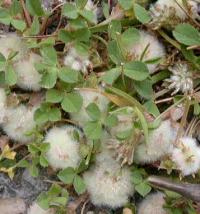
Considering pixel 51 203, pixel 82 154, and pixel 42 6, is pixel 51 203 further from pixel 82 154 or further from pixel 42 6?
pixel 42 6

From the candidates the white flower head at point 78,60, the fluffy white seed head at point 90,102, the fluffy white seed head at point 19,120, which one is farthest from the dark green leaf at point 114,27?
the fluffy white seed head at point 19,120

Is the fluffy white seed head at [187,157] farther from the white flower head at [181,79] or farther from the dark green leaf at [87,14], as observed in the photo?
the dark green leaf at [87,14]

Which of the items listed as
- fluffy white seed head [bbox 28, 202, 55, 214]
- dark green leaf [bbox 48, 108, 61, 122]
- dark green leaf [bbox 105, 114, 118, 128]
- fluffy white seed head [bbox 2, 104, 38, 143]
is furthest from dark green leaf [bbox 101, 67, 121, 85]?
fluffy white seed head [bbox 28, 202, 55, 214]

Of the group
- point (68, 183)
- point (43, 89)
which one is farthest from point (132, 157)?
point (43, 89)

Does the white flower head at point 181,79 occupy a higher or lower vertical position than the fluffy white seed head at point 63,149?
higher

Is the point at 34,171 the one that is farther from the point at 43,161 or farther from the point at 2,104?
the point at 2,104

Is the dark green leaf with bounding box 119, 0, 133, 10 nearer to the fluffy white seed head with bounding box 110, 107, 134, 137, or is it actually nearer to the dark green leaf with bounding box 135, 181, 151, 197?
the fluffy white seed head with bounding box 110, 107, 134, 137
